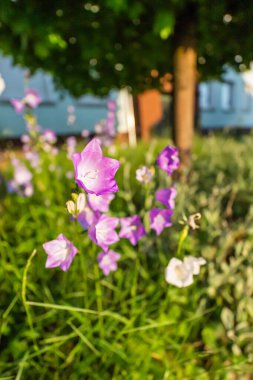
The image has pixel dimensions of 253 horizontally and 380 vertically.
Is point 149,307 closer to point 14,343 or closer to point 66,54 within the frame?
point 14,343

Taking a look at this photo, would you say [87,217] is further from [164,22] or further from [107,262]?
[164,22]

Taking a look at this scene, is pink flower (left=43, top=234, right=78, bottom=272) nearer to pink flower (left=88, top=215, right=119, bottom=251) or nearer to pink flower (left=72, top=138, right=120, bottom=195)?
pink flower (left=88, top=215, right=119, bottom=251)

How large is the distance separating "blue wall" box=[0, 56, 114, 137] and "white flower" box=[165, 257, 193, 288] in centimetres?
706

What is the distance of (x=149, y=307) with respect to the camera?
5.47 ft

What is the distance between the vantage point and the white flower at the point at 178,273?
1.10 metres

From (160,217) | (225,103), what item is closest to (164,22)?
(160,217)

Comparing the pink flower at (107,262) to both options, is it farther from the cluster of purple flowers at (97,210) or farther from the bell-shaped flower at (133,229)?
the bell-shaped flower at (133,229)

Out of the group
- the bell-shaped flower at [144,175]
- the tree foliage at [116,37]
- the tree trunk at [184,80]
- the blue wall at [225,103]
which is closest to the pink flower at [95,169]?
the bell-shaped flower at [144,175]

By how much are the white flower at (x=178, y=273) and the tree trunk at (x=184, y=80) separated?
2.02 meters

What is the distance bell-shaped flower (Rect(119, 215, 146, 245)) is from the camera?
4.08ft

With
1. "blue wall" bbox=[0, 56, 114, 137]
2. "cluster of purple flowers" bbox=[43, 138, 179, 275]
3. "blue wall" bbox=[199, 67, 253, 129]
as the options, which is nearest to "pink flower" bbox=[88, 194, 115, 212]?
"cluster of purple flowers" bbox=[43, 138, 179, 275]

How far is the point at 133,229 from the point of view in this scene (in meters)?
1.27

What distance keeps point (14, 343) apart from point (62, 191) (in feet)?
6.79

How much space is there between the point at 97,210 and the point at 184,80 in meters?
2.59
